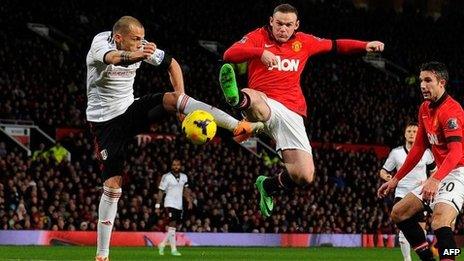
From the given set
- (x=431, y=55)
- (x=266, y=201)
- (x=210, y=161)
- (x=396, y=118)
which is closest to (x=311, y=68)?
(x=396, y=118)

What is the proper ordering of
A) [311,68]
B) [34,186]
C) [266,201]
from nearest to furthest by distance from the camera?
[266,201] → [34,186] → [311,68]

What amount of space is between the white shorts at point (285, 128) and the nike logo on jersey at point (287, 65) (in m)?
0.40

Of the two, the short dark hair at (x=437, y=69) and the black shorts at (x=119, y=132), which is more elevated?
the short dark hair at (x=437, y=69)

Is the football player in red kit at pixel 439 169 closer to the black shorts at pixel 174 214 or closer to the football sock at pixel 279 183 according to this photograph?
the football sock at pixel 279 183

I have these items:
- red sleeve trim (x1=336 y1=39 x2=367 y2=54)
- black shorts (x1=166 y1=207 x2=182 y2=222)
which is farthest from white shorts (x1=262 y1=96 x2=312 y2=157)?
black shorts (x1=166 y1=207 x2=182 y2=222)

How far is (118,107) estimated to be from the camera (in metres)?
11.7

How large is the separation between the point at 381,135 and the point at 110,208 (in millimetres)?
24116

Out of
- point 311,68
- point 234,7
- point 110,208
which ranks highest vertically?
point 234,7

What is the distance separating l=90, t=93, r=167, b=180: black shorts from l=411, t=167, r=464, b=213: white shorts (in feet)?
10.7

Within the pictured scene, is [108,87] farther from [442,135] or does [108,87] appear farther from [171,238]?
Answer: [171,238]

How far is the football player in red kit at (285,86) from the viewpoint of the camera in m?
11.9

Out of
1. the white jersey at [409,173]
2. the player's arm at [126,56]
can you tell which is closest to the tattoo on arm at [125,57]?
the player's arm at [126,56]

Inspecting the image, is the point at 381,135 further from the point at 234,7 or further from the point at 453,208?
the point at 453,208

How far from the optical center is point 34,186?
22609mm
